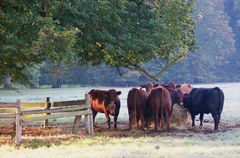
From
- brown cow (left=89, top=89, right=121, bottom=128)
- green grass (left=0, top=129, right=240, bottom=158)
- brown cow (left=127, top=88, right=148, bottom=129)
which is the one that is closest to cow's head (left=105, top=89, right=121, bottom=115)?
brown cow (left=89, top=89, right=121, bottom=128)

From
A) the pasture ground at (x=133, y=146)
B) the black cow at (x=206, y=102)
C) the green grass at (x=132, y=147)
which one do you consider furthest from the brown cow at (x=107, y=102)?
the green grass at (x=132, y=147)

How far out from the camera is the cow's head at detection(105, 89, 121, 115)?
706 inches

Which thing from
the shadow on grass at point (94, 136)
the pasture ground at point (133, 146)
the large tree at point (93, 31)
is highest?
the large tree at point (93, 31)

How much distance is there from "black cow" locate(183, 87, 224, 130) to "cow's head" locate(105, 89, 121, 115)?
8.67 ft

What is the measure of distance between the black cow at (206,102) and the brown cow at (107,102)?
2.67m

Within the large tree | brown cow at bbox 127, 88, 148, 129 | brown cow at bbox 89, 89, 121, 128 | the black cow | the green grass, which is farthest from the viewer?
brown cow at bbox 89, 89, 121, 128

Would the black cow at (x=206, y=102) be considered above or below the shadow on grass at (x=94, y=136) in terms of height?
above

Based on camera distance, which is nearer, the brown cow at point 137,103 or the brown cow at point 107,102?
the brown cow at point 137,103

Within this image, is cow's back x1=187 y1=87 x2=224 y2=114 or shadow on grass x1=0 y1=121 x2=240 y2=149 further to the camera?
cow's back x1=187 y1=87 x2=224 y2=114

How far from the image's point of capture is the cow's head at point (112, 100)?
17.9 meters

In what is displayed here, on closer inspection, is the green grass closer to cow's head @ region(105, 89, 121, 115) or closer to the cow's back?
the cow's back

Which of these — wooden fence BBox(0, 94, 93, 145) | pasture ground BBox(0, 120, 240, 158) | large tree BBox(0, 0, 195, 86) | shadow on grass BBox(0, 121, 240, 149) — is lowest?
shadow on grass BBox(0, 121, 240, 149)

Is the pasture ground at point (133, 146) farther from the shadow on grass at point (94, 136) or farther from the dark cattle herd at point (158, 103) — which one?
the dark cattle herd at point (158, 103)

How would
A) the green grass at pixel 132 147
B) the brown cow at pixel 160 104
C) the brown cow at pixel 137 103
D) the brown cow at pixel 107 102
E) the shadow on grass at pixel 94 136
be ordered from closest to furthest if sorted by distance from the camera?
the green grass at pixel 132 147, the shadow on grass at pixel 94 136, the brown cow at pixel 160 104, the brown cow at pixel 137 103, the brown cow at pixel 107 102
